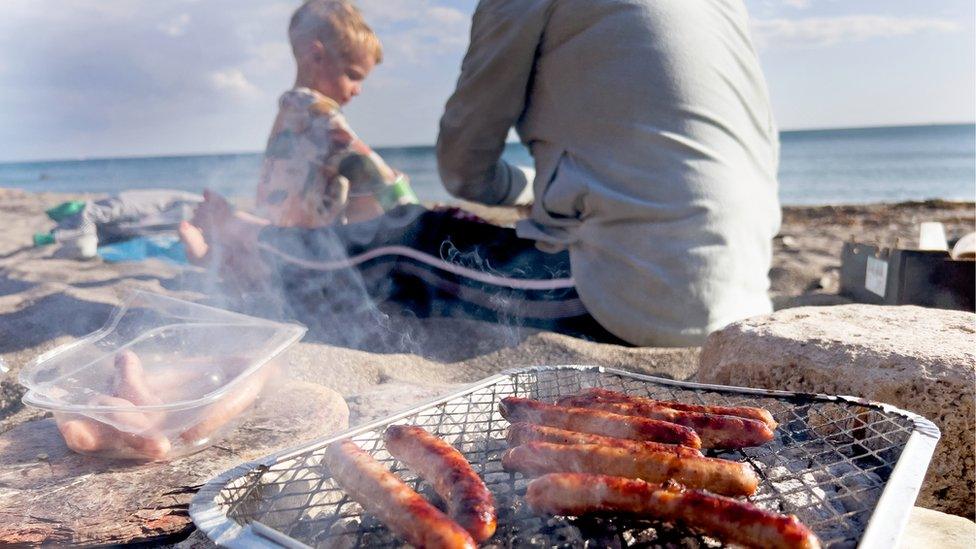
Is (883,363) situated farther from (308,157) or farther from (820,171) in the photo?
(820,171)

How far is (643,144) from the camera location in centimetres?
294

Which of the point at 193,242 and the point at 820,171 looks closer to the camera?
the point at 193,242

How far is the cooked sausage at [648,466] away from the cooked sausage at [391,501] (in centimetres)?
34

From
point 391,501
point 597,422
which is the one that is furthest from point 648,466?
point 391,501

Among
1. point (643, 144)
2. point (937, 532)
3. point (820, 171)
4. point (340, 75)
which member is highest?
point (340, 75)

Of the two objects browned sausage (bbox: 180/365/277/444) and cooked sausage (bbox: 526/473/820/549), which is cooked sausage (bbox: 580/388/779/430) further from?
browned sausage (bbox: 180/365/277/444)

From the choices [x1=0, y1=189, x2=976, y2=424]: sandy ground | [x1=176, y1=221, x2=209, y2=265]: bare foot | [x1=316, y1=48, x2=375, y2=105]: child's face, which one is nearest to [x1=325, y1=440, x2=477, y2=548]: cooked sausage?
[x1=0, y1=189, x2=976, y2=424]: sandy ground

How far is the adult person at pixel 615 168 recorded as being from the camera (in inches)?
115

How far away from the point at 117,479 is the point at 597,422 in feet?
4.84

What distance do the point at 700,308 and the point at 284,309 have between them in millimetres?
2607

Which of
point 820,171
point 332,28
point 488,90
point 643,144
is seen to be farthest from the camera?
point 820,171

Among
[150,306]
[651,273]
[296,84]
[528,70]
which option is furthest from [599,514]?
[296,84]

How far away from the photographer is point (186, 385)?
86.4 inches

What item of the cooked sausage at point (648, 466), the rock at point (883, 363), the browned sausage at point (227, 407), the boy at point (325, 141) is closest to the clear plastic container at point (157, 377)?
the browned sausage at point (227, 407)
